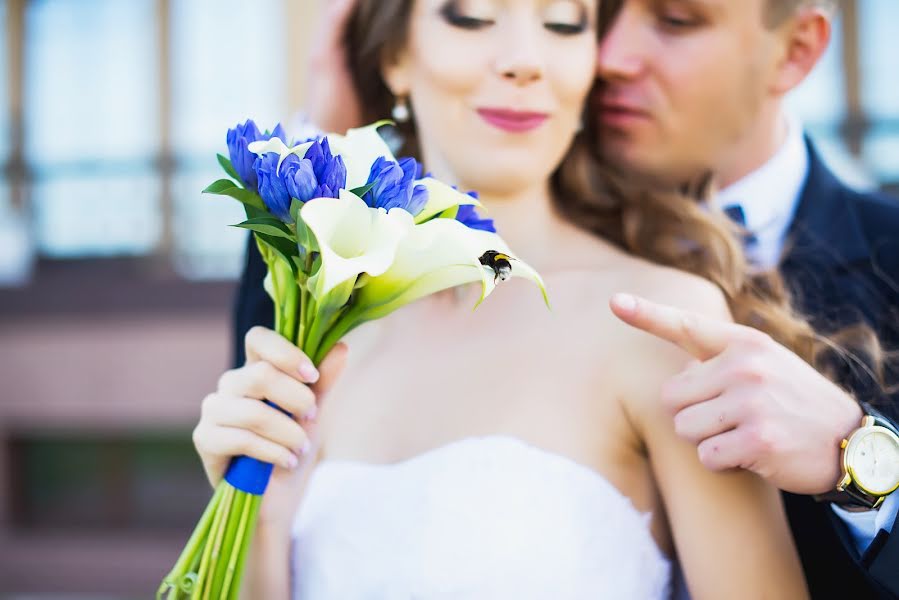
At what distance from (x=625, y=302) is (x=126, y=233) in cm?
765

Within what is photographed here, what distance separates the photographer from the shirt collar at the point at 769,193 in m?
2.38

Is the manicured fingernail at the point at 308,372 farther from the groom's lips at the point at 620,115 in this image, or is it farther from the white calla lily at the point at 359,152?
the groom's lips at the point at 620,115

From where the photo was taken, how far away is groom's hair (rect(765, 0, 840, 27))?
234 centimetres

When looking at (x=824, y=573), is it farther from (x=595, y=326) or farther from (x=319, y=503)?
(x=319, y=503)

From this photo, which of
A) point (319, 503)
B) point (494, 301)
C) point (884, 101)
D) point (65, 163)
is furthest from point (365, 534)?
point (65, 163)

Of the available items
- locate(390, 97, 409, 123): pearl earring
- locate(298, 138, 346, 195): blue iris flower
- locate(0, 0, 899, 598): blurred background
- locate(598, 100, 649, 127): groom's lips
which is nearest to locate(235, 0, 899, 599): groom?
locate(598, 100, 649, 127): groom's lips

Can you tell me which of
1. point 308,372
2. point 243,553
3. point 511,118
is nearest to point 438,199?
point 308,372

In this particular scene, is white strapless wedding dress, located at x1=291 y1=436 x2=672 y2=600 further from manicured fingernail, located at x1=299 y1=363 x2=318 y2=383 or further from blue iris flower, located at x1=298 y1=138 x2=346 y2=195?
blue iris flower, located at x1=298 y1=138 x2=346 y2=195

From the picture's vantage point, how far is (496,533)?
1.71 metres

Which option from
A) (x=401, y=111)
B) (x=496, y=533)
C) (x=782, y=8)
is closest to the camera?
(x=496, y=533)

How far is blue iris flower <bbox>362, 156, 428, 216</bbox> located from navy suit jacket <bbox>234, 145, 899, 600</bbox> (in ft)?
2.81

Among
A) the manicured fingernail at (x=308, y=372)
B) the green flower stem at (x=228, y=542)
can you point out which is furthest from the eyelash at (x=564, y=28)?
the green flower stem at (x=228, y=542)

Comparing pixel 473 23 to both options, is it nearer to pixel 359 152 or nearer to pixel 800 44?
pixel 359 152

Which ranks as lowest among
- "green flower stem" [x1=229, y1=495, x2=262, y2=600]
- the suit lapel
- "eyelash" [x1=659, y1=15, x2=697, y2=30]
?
"green flower stem" [x1=229, y1=495, x2=262, y2=600]
